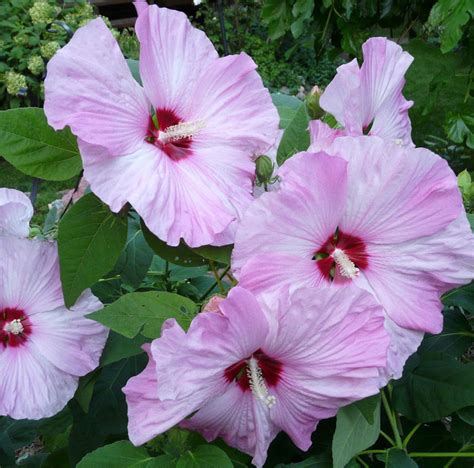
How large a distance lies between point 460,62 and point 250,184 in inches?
128

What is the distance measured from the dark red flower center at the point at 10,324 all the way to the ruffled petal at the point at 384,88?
391 millimetres

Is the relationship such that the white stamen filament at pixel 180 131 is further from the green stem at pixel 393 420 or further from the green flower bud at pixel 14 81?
the green flower bud at pixel 14 81

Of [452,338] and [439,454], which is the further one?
[452,338]

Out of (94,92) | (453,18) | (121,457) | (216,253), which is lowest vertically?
(453,18)

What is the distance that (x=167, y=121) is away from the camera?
0.72 m

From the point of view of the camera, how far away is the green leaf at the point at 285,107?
85 centimetres

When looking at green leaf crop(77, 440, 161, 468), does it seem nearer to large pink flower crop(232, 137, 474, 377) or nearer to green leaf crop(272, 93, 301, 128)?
large pink flower crop(232, 137, 474, 377)

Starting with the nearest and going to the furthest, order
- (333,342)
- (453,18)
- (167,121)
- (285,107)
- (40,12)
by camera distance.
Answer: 1. (333,342)
2. (167,121)
3. (285,107)
4. (453,18)
5. (40,12)

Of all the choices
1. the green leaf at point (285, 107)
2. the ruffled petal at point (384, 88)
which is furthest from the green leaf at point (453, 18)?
the ruffled petal at point (384, 88)

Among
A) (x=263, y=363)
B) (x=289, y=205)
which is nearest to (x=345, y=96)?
(x=289, y=205)

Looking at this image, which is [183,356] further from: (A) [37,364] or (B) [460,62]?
(B) [460,62]

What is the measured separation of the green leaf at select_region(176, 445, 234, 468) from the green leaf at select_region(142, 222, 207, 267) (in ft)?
0.57

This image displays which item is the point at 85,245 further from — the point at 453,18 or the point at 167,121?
the point at 453,18

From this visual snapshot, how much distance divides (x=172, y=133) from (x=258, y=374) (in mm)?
226
